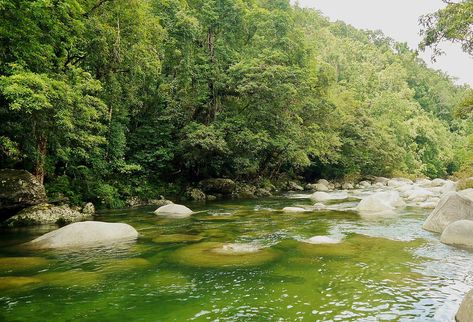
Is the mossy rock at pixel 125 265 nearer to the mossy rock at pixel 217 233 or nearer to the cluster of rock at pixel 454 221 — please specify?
the mossy rock at pixel 217 233

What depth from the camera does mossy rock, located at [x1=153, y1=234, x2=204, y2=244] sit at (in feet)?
34.1

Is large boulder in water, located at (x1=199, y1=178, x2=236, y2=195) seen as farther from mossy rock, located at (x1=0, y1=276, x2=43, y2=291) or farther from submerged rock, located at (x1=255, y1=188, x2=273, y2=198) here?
mossy rock, located at (x1=0, y1=276, x2=43, y2=291)

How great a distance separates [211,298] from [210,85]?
72.0 feet

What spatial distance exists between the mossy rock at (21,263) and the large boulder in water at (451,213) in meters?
10.4

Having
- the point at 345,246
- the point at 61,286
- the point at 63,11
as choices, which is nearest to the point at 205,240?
the point at 345,246

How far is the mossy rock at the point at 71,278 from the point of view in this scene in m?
6.59

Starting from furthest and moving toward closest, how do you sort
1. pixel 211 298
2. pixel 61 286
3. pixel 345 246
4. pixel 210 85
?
pixel 210 85 → pixel 345 246 → pixel 61 286 → pixel 211 298

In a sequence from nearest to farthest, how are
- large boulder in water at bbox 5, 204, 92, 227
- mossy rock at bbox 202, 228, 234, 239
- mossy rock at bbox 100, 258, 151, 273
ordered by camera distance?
1. mossy rock at bbox 100, 258, 151, 273
2. mossy rock at bbox 202, 228, 234, 239
3. large boulder in water at bbox 5, 204, 92, 227

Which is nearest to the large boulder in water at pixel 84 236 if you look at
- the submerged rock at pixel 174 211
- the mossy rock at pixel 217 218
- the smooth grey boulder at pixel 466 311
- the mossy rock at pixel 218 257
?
the mossy rock at pixel 218 257

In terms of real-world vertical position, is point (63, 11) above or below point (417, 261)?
above

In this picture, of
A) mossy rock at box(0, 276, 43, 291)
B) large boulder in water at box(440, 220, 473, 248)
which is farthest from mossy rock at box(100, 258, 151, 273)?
large boulder in water at box(440, 220, 473, 248)

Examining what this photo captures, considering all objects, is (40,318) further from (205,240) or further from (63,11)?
(63,11)

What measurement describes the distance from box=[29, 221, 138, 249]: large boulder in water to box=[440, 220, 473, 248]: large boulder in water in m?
8.21

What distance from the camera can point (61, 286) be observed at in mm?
6461
